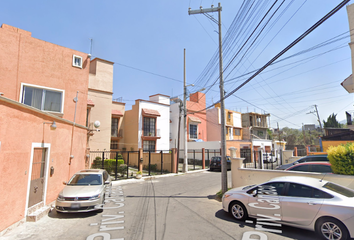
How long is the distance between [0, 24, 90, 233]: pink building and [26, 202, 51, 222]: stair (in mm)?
27

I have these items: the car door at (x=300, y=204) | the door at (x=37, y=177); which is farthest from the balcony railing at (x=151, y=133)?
the car door at (x=300, y=204)

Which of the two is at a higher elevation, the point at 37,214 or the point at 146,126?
the point at 146,126

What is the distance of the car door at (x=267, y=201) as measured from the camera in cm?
554

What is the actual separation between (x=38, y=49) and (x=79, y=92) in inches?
137

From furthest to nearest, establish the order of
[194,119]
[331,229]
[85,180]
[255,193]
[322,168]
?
1. [194,119]
2. [322,168]
3. [85,180]
4. [255,193]
5. [331,229]

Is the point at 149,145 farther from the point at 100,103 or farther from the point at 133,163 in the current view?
the point at 100,103

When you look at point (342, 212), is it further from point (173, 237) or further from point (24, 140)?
point (24, 140)

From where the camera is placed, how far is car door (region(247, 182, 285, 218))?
554 centimetres

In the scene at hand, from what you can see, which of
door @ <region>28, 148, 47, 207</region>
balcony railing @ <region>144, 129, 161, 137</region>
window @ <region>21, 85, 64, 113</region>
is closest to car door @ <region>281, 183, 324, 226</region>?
door @ <region>28, 148, 47, 207</region>

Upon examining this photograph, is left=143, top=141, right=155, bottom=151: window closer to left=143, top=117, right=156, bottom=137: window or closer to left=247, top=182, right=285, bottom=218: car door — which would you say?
left=143, top=117, right=156, bottom=137: window

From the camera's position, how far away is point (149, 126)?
27.8 metres

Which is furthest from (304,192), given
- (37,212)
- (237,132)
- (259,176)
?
(237,132)

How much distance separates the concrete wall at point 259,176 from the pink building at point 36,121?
8393 millimetres

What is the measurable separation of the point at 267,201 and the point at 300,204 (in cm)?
85
